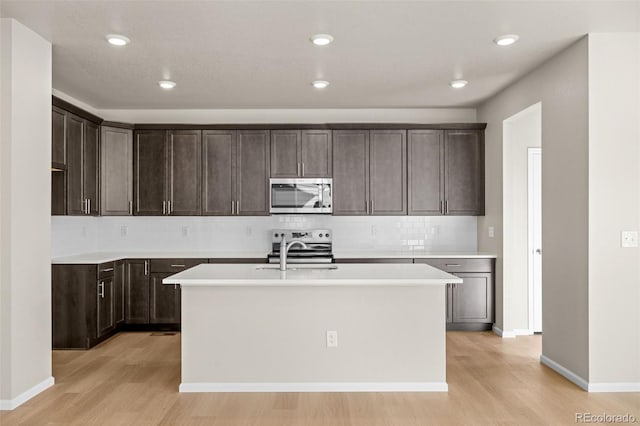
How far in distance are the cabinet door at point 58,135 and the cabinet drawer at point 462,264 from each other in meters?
3.85

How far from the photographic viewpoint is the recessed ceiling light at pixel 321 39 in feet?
12.2

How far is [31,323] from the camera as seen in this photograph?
3658 mm

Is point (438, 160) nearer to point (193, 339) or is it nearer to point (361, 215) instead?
point (361, 215)

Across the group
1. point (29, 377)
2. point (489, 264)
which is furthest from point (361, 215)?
point (29, 377)

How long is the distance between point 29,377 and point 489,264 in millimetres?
4538

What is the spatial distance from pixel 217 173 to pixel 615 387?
4.48 meters

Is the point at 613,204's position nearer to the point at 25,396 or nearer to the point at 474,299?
the point at 474,299

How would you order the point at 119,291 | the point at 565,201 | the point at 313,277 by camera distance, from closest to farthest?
the point at 313,277
the point at 565,201
the point at 119,291

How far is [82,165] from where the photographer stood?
5.33m

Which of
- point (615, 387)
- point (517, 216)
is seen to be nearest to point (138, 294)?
point (517, 216)

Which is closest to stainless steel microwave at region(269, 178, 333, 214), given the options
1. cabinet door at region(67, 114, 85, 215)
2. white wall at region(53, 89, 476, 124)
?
white wall at region(53, 89, 476, 124)

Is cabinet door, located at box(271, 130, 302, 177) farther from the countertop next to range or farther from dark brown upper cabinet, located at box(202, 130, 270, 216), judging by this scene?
the countertop next to range

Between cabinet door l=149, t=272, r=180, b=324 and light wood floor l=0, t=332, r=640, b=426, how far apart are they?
50.0 inches

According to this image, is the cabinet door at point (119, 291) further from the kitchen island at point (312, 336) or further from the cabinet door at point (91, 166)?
the kitchen island at point (312, 336)
